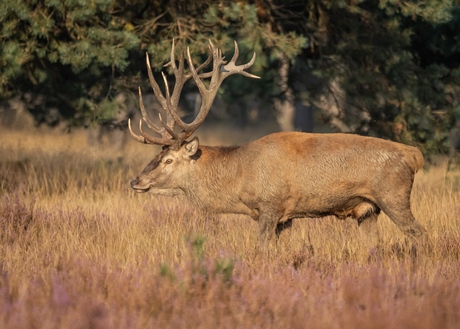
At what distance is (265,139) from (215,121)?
1647 inches

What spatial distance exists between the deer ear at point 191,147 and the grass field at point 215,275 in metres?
0.76

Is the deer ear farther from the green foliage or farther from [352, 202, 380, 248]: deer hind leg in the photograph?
the green foliage

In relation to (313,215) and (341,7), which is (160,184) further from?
(341,7)

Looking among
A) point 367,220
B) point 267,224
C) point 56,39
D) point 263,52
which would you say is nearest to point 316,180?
point 267,224

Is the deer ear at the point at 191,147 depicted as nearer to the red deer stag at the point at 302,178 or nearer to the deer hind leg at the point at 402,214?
the red deer stag at the point at 302,178

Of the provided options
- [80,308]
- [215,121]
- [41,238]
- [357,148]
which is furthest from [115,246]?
[215,121]

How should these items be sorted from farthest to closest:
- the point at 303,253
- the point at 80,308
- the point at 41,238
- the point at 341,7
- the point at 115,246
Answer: the point at 341,7 → the point at 41,238 → the point at 115,246 → the point at 303,253 → the point at 80,308

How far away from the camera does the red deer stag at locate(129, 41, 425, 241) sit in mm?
7918

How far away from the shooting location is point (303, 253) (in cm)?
683

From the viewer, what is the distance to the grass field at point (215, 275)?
468cm

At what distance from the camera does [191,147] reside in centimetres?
838

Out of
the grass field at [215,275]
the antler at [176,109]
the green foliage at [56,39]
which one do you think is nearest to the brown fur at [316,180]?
the antler at [176,109]

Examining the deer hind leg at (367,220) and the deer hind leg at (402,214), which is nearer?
the deer hind leg at (402,214)

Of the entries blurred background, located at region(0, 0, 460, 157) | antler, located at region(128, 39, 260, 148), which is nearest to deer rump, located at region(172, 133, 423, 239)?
antler, located at region(128, 39, 260, 148)
